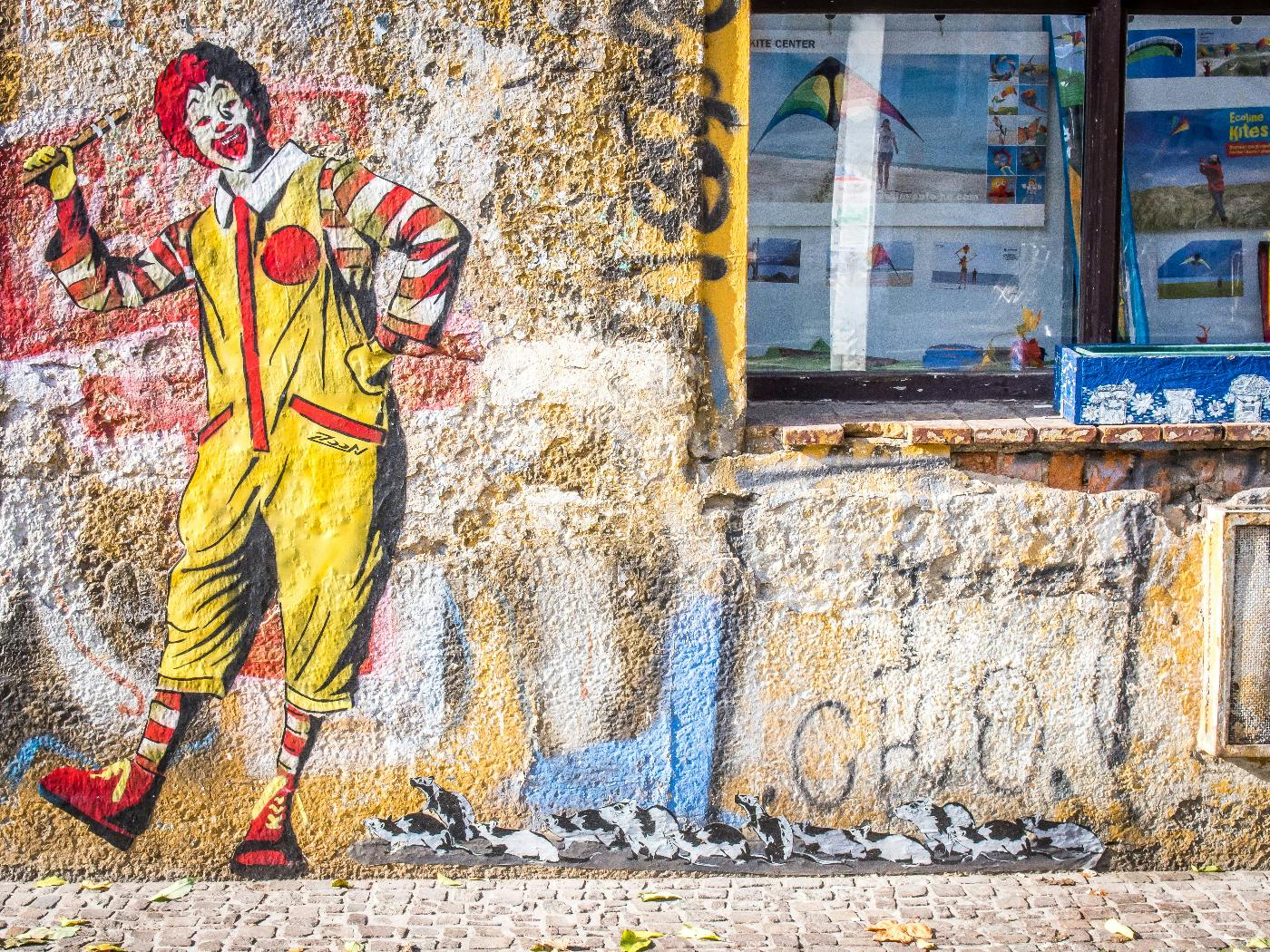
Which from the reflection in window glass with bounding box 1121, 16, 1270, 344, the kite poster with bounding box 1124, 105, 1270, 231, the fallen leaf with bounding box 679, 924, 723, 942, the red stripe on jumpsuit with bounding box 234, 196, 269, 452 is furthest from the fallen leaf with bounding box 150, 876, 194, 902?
the kite poster with bounding box 1124, 105, 1270, 231

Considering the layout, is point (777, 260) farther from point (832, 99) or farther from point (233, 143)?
point (233, 143)

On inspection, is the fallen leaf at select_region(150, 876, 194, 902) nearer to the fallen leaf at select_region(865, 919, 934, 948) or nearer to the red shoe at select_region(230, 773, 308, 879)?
the red shoe at select_region(230, 773, 308, 879)

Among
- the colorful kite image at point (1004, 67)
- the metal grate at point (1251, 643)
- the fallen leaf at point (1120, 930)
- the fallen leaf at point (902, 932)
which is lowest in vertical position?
the fallen leaf at point (902, 932)

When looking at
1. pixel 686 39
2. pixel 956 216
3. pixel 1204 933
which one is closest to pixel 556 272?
pixel 686 39

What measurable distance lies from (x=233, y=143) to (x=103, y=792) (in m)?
1.69

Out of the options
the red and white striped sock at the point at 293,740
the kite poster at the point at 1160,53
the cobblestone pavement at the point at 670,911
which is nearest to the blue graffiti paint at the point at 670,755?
the cobblestone pavement at the point at 670,911

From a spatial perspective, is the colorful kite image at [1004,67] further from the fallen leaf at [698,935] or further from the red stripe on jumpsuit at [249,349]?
the fallen leaf at [698,935]

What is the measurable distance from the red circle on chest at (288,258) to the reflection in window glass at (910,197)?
4.19ft

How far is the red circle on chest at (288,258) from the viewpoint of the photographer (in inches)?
118

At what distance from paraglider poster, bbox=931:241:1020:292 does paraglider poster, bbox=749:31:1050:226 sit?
8 centimetres

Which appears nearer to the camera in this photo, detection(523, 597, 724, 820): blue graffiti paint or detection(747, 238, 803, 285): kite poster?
detection(523, 597, 724, 820): blue graffiti paint

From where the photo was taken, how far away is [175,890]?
3004 millimetres

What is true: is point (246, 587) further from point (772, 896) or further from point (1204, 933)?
point (1204, 933)

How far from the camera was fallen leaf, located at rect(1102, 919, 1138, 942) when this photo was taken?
2.75 metres
